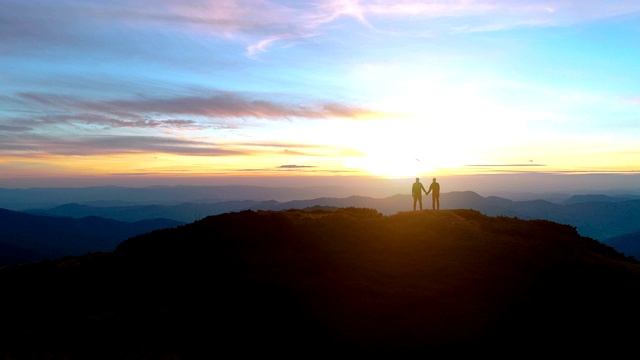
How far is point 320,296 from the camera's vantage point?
67.3ft

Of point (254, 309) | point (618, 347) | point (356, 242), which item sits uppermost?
point (356, 242)

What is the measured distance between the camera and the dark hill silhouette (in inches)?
669

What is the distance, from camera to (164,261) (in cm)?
2475

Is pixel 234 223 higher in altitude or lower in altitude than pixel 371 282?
higher

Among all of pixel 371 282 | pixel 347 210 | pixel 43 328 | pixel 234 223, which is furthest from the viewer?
pixel 347 210

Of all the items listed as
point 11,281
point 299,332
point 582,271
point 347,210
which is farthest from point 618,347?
point 11,281

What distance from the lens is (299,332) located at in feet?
59.0

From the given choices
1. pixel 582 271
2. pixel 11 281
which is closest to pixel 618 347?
pixel 582 271

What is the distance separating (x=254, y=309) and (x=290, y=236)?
895 centimetres

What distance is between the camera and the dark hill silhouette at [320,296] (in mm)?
16984

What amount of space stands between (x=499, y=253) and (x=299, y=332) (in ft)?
49.8

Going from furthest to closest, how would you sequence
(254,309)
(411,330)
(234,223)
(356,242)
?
(234,223)
(356,242)
(254,309)
(411,330)

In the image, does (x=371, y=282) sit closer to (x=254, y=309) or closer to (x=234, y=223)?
(x=254, y=309)

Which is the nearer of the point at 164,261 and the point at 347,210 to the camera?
the point at 164,261
